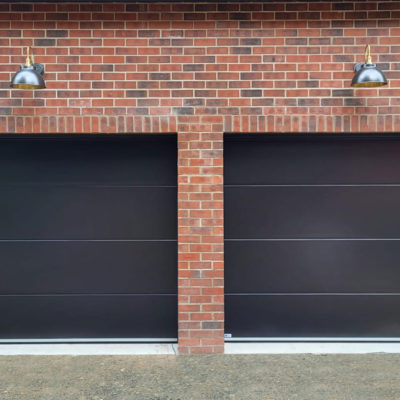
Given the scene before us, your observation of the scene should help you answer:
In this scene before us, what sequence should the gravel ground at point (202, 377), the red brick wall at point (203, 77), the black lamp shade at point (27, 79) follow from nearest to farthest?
the gravel ground at point (202, 377) < the black lamp shade at point (27, 79) < the red brick wall at point (203, 77)

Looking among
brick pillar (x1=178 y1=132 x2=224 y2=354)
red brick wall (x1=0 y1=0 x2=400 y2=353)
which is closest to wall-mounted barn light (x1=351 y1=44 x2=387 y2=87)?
red brick wall (x1=0 y1=0 x2=400 y2=353)

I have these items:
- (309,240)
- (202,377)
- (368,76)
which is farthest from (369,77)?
(202,377)

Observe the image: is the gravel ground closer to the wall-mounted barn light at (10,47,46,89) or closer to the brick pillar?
the brick pillar

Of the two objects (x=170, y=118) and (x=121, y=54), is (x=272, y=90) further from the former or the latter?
(x=121, y=54)

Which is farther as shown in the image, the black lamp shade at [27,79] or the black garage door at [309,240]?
the black garage door at [309,240]

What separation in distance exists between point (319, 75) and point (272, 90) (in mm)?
511

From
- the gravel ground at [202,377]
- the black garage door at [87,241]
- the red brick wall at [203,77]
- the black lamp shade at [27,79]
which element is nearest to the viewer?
the gravel ground at [202,377]

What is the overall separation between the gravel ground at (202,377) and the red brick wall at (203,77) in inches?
19.5

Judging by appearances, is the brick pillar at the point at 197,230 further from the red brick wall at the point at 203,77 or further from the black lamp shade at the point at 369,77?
the black lamp shade at the point at 369,77

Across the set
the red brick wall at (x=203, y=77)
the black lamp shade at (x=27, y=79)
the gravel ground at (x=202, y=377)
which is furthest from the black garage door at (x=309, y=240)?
the black lamp shade at (x=27, y=79)

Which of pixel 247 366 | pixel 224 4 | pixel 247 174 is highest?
pixel 224 4

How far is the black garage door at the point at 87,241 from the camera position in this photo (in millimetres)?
5156

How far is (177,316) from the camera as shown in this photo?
16.9ft

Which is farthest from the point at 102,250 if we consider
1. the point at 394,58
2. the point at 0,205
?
the point at 394,58
